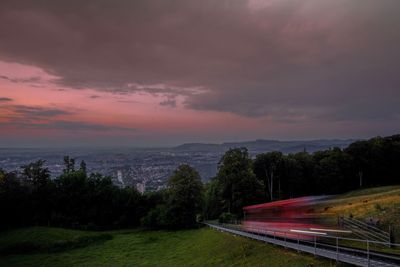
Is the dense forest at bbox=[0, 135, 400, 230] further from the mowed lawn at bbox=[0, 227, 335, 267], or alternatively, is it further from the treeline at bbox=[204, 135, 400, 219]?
the mowed lawn at bbox=[0, 227, 335, 267]

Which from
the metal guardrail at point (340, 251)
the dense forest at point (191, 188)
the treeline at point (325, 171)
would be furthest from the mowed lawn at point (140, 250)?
the treeline at point (325, 171)

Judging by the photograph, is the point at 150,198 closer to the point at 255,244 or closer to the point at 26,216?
the point at 26,216

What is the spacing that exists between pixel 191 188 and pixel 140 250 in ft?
61.0

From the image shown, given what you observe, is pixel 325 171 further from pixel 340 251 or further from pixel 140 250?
pixel 340 251

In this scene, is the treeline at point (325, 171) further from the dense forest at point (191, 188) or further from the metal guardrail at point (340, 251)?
the metal guardrail at point (340, 251)

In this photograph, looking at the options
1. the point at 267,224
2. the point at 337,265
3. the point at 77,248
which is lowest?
the point at 77,248

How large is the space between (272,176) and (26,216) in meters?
55.1

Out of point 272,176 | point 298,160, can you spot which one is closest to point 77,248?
point 272,176

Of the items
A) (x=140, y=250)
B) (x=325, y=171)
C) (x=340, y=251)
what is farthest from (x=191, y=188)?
(x=325, y=171)

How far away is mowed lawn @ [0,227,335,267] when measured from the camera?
92.8 ft

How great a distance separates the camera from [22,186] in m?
73.3

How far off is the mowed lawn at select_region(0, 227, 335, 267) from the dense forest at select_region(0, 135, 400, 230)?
28.5 ft

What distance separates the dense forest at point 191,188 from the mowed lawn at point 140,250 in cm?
868

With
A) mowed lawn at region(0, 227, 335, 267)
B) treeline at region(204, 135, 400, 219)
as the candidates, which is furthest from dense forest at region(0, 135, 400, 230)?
mowed lawn at region(0, 227, 335, 267)
